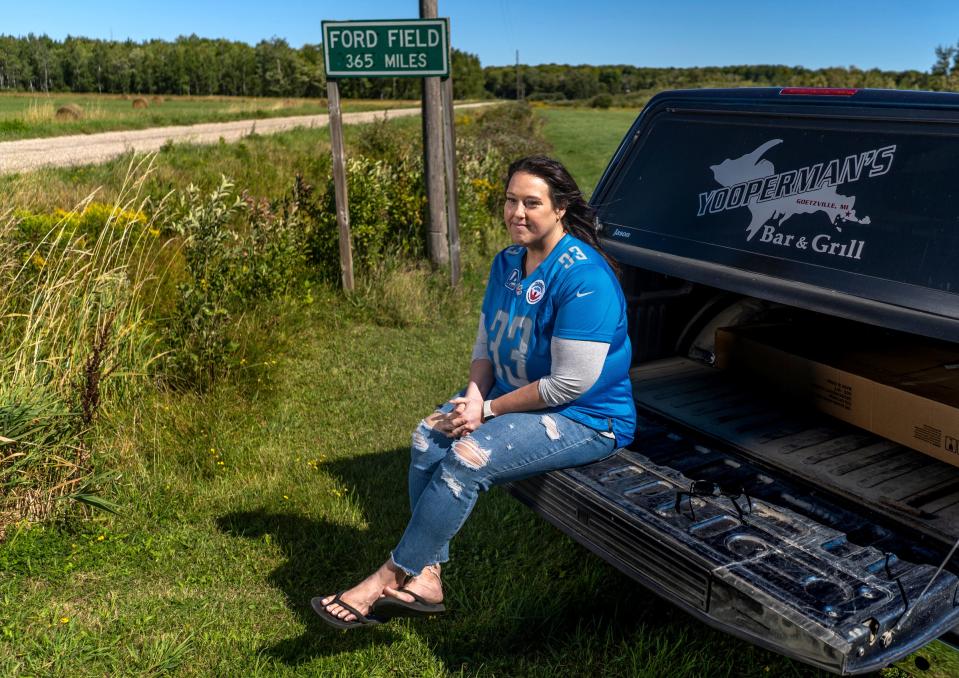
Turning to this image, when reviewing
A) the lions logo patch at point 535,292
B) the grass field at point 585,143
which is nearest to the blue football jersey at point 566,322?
the lions logo patch at point 535,292

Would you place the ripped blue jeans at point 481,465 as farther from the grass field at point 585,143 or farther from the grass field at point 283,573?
the grass field at point 585,143

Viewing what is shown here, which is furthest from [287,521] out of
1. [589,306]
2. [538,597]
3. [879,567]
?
[879,567]

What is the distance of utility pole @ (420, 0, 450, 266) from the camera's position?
26.1 ft

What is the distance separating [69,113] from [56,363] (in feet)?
76.6

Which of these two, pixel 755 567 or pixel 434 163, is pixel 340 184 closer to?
pixel 434 163

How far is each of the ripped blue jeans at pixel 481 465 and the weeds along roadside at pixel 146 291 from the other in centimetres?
185

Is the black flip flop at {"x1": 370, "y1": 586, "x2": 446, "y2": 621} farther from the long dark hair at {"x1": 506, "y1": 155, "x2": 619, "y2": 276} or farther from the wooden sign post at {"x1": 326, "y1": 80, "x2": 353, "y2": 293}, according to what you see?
the wooden sign post at {"x1": 326, "y1": 80, "x2": 353, "y2": 293}

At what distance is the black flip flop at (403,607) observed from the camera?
10.0ft

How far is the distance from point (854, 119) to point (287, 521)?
3.01m

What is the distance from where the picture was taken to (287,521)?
165 inches

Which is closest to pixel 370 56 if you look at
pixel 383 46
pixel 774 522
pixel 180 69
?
pixel 383 46

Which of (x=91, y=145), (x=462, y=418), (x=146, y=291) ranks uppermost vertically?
(x=91, y=145)

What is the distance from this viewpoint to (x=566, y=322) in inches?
119

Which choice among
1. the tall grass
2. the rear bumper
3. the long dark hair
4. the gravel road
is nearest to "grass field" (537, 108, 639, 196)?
the gravel road
